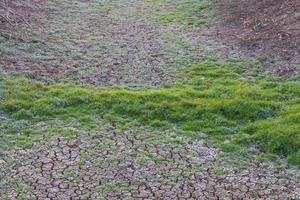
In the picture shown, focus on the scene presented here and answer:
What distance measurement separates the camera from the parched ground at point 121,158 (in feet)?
30.9

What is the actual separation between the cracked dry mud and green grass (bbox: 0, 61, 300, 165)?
671 mm

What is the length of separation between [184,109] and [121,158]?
264 cm

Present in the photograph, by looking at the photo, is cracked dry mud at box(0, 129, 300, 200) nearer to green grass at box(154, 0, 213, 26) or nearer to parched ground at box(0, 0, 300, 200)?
parched ground at box(0, 0, 300, 200)

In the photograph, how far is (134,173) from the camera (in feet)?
32.9

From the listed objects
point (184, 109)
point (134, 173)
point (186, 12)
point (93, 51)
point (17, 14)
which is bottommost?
point (134, 173)

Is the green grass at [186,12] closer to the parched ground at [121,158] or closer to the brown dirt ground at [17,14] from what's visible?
the parched ground at [121,158]

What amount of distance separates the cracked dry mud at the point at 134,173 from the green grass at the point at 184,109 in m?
0.67

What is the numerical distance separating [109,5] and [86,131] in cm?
1386

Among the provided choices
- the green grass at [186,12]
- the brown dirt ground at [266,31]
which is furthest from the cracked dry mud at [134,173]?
the green grass at [186,12]

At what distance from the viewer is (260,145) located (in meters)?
11.0

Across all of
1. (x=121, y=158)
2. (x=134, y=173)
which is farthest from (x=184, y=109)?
(x=134, y=173)

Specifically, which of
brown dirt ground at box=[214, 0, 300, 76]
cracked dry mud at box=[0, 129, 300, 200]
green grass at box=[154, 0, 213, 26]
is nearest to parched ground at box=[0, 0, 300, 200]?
cracked dry mud at box=[0, 129, 300, 200]

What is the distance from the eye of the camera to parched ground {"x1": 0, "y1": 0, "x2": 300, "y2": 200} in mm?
9430

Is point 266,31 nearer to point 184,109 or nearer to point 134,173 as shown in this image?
point 184,109
